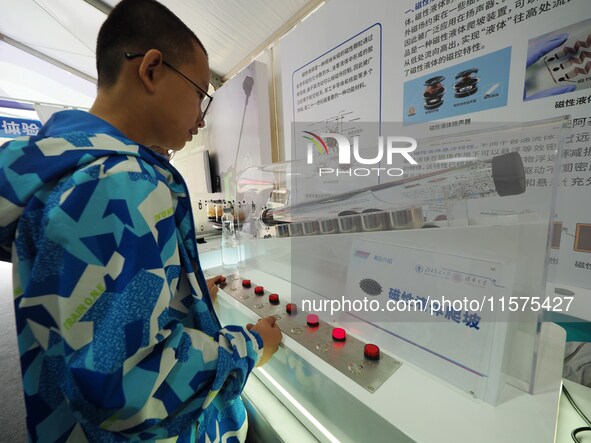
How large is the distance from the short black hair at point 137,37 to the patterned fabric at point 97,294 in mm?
192

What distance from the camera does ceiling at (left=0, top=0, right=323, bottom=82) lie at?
1458 millimetres

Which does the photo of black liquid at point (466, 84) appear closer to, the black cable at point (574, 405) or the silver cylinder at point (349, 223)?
the silver cylinder at point (349, 223)

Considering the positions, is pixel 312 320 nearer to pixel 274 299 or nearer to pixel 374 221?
pixel 274 299

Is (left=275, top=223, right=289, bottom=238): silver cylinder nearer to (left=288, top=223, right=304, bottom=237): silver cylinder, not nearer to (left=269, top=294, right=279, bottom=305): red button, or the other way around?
(left=288, top=223, right=304, bottom=237): silver cylinder

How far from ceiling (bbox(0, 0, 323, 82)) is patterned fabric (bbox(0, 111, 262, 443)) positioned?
1484 mm

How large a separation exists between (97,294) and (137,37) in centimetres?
52

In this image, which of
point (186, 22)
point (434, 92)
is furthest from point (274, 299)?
point (186, 22)

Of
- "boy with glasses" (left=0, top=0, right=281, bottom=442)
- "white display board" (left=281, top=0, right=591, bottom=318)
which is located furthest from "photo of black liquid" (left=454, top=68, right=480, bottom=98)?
"boy with glasses" (left=0, top=0, right=281, bottom=442)

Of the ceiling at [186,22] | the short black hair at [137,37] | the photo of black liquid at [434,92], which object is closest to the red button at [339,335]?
the short black hair at [137,37]

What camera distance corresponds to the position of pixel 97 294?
1.01 ft

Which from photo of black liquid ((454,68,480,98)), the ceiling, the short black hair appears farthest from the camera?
the ceiling

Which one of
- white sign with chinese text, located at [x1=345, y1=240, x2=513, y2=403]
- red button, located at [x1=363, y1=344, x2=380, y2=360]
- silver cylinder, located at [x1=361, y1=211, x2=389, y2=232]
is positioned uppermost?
silver cylinder, located at [x1=361, y1=211, x2=389, y2=232]

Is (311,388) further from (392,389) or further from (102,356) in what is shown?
(102,356)

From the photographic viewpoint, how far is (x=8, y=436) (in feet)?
4.61
